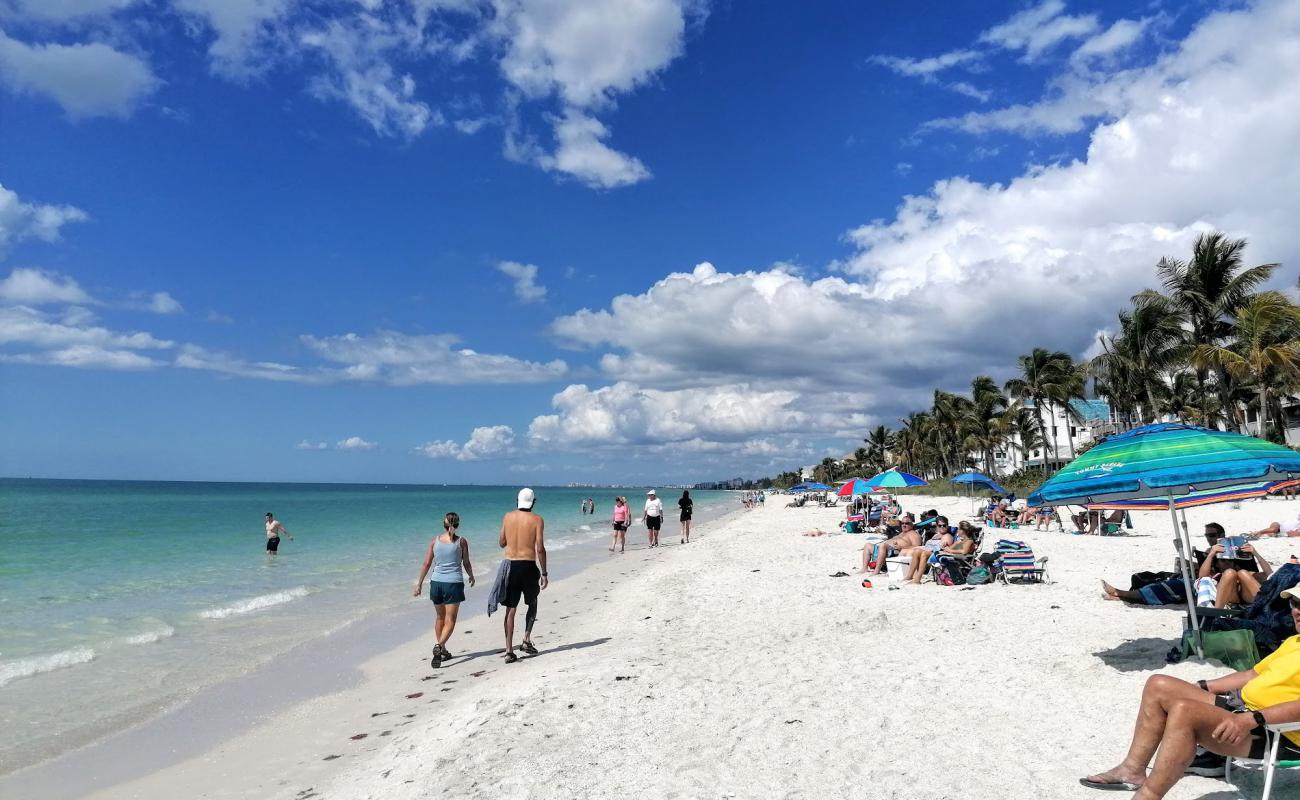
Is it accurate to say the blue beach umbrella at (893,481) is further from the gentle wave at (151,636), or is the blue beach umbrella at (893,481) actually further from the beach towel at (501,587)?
the gentle wave at (151,636)

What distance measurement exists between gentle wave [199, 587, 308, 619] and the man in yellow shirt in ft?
44.4

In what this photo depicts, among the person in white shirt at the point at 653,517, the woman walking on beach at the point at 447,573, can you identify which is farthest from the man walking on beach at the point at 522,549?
the person in white shirt at the point at 653,517

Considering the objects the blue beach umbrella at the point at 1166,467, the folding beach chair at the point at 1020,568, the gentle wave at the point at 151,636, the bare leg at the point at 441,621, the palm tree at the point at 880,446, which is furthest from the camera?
the palm tree at the point at 880,446

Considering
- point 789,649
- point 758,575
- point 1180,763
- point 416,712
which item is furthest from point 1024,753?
point 758,575

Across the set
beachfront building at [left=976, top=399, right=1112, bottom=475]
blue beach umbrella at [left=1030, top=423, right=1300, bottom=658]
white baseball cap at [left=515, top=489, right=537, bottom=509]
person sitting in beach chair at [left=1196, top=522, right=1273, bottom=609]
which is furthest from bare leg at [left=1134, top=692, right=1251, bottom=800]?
beachfront building at [left=976, top=399, right=1112, bottom=475]

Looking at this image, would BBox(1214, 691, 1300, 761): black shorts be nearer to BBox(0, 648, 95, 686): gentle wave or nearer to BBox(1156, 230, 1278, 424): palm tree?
BBox(0, 648, 95, 686): gentle wave

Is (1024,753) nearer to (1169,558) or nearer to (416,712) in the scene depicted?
(416,712)

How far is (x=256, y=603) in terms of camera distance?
45.5ft

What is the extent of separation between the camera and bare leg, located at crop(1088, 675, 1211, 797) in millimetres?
3609

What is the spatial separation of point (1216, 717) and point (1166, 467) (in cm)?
200

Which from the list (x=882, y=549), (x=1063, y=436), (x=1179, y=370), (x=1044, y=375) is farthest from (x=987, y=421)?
(x=882, y=549)

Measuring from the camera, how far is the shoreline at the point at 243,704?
18.5 ft

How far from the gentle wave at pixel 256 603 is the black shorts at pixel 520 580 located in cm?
789

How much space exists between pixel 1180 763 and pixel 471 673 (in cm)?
646
